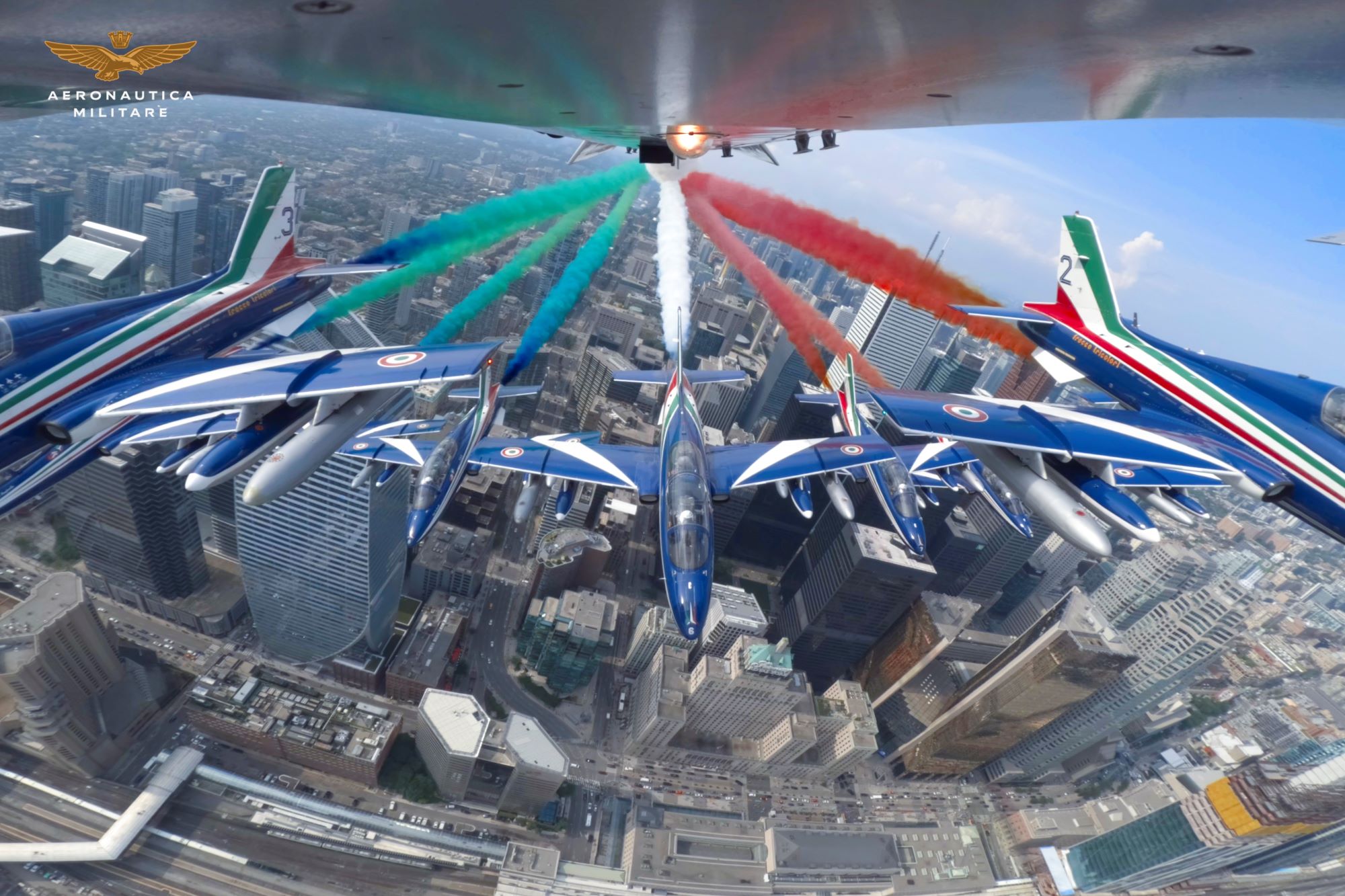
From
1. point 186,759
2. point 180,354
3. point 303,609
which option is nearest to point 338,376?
point 180,354

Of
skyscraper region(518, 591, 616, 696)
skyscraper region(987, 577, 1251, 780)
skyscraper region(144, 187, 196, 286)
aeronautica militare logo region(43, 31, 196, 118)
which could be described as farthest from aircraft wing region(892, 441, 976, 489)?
skyscraper region(144, 187, 196, 286)

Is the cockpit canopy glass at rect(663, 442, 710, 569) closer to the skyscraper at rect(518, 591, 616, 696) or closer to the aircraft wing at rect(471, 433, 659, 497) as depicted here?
the aircraft wing at rect(471, 433, 659, 497)

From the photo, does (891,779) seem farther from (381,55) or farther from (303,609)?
(381,55)

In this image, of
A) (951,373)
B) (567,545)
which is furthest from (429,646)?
(951,373)

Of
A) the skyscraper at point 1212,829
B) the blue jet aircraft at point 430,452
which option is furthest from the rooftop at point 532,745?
the skyscraper at point 1212,829

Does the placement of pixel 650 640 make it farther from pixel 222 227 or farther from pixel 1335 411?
pixel 222 227
